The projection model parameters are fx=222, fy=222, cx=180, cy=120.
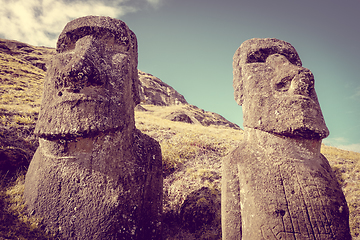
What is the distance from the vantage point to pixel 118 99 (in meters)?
3.09

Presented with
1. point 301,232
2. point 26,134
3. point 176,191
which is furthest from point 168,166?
point 301,232

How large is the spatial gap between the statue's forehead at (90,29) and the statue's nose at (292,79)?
236 centimetres

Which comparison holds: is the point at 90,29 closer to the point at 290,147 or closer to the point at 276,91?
the point at 276,91

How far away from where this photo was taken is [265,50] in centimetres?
353

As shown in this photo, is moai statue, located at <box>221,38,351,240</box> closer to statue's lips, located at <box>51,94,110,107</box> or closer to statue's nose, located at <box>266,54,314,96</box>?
statue's nose, located at <box>266,54,314,96</box>

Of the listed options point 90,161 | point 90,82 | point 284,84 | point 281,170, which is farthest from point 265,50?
point 90,161

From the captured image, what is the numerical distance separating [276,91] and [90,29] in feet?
9.52

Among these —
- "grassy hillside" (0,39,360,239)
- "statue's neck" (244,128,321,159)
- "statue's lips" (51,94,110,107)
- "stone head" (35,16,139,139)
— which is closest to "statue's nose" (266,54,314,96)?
"statue's neck" (244,128,321,159)

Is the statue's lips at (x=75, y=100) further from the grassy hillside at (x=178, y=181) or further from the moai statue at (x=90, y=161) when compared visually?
the grassy hillside at (x=178, y=181)

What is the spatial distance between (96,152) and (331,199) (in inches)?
113

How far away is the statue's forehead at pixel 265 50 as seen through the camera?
11.5ft

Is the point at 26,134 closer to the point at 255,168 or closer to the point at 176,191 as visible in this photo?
the point at 176,191

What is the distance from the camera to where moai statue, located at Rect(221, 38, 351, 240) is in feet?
7.92

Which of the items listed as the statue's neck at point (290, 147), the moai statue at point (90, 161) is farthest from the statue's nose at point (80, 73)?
the statue's neck at point (290, 147)
